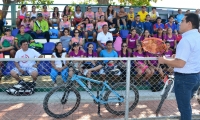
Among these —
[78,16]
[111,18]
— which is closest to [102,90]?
[111,18]

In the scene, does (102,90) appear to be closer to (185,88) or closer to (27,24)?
(185,88)

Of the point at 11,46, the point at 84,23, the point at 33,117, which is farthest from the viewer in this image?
the point at 84,23

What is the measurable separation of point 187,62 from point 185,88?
14.2 inches

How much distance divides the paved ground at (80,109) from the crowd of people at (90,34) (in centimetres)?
65

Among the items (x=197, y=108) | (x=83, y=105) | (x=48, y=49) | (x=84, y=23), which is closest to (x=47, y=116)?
(x=83, y=105)

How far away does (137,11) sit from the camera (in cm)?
1273

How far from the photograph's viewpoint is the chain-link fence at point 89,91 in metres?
5.22

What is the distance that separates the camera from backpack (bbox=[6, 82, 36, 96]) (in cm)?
661

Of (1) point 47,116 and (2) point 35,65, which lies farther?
(2) point 35,65

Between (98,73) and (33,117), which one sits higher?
(98,73)

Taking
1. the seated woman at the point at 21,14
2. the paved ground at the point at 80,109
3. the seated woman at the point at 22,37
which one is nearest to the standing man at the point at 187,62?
the paved ground at the point at 80,109

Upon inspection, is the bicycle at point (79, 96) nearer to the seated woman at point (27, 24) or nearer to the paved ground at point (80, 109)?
the paved ground at point (80, 109)

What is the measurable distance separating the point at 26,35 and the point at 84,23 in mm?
2436

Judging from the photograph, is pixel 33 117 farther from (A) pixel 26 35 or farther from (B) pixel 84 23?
(B) pixel 84 23
